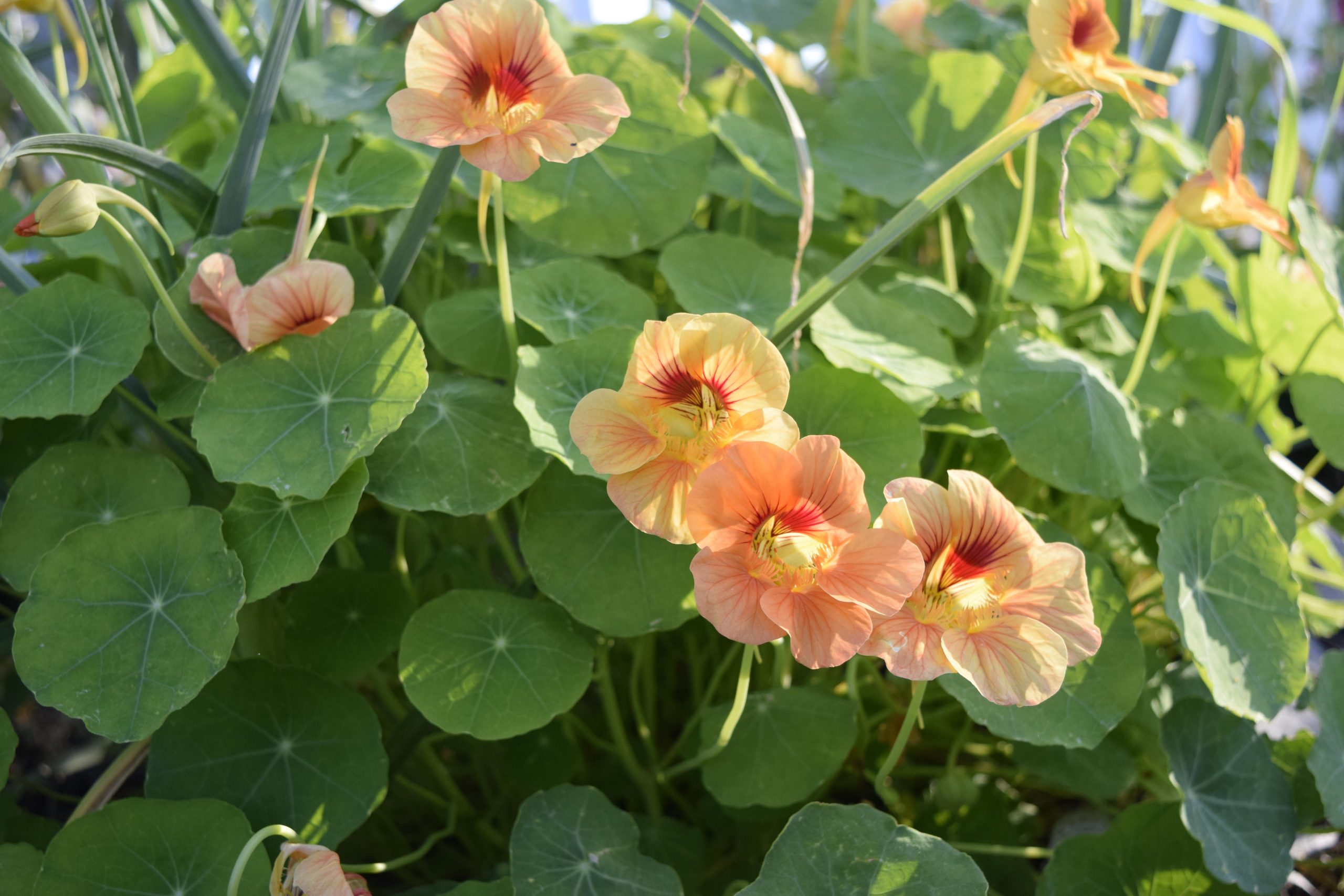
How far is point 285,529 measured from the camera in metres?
0.73

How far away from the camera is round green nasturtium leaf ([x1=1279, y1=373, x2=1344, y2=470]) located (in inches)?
40.8


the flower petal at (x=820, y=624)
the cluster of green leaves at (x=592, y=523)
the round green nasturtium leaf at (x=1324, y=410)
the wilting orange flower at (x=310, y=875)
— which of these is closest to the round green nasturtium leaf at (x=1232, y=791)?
the cluster of green leaves at (x=592, y=523)

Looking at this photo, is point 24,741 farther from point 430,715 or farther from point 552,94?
point 552,94

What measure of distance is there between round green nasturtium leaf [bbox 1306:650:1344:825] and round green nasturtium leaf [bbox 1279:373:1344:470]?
0.25 metres

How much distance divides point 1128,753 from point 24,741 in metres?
1.46

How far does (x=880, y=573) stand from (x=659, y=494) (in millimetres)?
149

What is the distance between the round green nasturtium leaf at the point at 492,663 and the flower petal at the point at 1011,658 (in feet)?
1.05

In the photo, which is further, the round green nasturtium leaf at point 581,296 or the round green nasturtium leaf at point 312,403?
the round green nasturtium leaf at point 581,296

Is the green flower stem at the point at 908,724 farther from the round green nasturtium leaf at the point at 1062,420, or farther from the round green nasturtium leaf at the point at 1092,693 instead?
the round green nasturtium leaf at the point at 1062,420

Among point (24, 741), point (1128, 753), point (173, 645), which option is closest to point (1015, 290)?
point (1128, 753)

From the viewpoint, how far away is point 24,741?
4.29 ft

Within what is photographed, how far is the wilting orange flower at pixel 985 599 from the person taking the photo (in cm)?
56

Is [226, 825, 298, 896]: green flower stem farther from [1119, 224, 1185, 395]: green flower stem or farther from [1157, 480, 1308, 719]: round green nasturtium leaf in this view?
[1119, 224, 1185, 395]: green flower stem

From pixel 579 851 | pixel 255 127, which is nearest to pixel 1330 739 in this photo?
pixel 579 851
